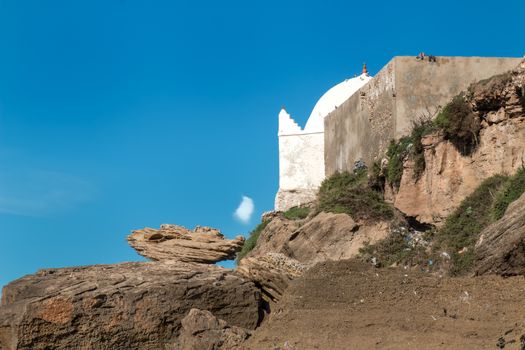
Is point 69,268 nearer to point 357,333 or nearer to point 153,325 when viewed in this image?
point 153,325

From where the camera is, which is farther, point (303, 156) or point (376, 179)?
point (303, 156)

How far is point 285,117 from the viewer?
31688 millimetres

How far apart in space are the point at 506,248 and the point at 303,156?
21.7 metres

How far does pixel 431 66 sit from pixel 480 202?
18.9 feet

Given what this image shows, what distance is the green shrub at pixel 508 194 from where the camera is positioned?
1323 centimetres

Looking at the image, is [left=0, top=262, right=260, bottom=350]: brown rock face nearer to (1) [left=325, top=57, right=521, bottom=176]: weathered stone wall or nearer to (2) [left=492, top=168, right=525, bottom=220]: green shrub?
(2) [left=492, top=168, right=525, bottom=220]: green shrub

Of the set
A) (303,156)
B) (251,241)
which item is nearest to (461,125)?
(251,241)

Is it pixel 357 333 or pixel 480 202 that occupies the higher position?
pixel 480 202

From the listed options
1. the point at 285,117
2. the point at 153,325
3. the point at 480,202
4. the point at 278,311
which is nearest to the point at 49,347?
the point at 153,325

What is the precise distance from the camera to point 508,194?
13.4 metres

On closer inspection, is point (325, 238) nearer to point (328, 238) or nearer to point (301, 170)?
point (328, 238)

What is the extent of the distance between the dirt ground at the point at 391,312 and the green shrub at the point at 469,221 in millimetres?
4067

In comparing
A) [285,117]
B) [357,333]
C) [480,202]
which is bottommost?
[357,333]

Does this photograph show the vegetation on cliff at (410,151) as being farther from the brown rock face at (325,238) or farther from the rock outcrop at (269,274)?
the rock outcrop at (269,274)
